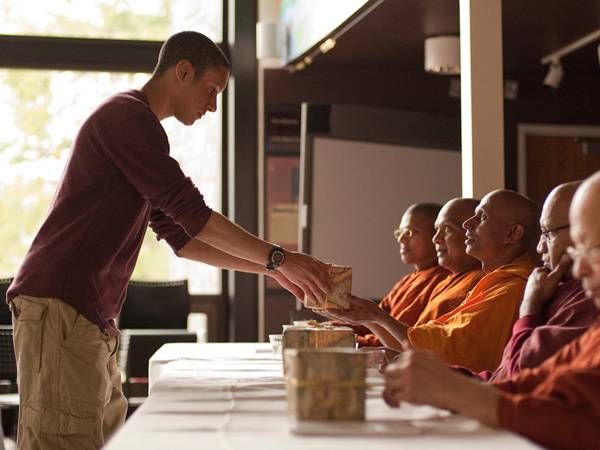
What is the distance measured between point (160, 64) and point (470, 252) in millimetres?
965

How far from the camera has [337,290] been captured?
2.55m

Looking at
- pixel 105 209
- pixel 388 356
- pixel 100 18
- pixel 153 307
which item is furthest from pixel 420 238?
pixel 100 18

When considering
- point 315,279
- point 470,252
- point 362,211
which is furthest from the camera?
point 362,211

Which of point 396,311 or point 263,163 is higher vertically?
point 263,163

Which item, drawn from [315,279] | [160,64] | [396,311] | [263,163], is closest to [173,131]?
[263,163]

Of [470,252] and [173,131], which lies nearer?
[470,252]

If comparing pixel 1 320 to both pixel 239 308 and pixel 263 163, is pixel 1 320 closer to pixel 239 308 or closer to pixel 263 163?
pixel 239 308

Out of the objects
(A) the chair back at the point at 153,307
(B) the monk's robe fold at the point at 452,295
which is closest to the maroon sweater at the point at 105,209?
(B) the monk's robe fold at the point at 452,295

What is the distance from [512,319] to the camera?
258 cm

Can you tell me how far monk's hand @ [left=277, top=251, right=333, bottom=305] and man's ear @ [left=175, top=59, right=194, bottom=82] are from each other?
1.87ft

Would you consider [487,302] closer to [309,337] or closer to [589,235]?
[309,337]

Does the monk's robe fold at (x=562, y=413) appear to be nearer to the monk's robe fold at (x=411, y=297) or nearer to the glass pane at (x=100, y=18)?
the monk's robe fold at (x=411, y=297)

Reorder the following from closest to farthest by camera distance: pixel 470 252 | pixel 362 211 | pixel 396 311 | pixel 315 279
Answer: pixel 315 279
pixel 470 252
pixel 396 311
pixel 362 211

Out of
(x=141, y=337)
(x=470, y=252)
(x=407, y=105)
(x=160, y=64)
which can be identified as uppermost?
(x=407, y=105)
